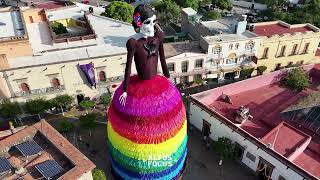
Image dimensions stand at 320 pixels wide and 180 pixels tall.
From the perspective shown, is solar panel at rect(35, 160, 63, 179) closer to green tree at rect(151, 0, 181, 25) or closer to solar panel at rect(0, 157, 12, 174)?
solar panel at rect(0, 157, 12, 174)

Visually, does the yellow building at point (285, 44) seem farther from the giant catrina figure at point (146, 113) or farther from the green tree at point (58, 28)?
the giant catrina figure at point (146, 113)

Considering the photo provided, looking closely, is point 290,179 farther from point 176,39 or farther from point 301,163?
point 176,39

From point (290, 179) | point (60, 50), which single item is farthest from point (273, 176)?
point (60, 50)

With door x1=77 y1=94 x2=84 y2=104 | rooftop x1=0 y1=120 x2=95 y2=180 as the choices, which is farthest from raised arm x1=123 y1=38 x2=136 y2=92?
door x1=77 y1=94 x2=84 y2=104

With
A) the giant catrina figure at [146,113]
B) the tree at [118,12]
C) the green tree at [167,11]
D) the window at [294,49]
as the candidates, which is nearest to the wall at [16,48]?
the tree at [118,12]

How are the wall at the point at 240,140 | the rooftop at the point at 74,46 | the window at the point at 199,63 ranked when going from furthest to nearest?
the window at the point at 199,63
the rooftop at the point at 74,46
the wall at the point at 240,140
